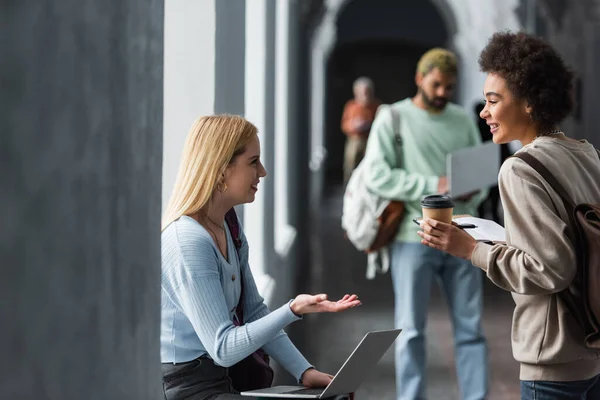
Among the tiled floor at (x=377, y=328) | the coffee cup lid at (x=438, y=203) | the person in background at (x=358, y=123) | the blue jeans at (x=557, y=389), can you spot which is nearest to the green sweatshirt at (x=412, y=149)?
the tiled floor at (x=377, y=328)

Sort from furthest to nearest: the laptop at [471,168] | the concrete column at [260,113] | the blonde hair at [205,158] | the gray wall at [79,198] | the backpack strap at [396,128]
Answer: the concrete column at [260,113] → the backpack strap at [396,128] → the laptop at [471,168] → the blonde hair at [205,158] → the gray wall at [79,198]

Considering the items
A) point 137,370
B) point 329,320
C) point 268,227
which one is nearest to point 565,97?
point 137,370

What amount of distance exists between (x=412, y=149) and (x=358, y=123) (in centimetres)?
1294

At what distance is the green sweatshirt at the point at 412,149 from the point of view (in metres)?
5.15

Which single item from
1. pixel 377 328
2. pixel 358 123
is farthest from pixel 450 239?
pixel 358 123

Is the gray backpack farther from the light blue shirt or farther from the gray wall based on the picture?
the gray wall

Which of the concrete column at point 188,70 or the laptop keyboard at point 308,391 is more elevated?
the concrete column at point 188,70

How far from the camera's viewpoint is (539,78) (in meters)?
2.86

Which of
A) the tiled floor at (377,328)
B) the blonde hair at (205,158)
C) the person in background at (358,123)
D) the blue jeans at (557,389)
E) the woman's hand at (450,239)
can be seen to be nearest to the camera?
the blue jeans at (557,389)

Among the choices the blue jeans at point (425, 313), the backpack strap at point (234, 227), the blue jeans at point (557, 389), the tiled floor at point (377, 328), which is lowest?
the tiled floor at point (377, 328)

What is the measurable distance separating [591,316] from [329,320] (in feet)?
19.5

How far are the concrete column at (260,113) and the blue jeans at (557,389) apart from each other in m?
3.52

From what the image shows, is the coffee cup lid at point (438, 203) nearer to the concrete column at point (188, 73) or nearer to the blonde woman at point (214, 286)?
the blonde woman at point (214, 286)

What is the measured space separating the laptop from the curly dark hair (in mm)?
2044
